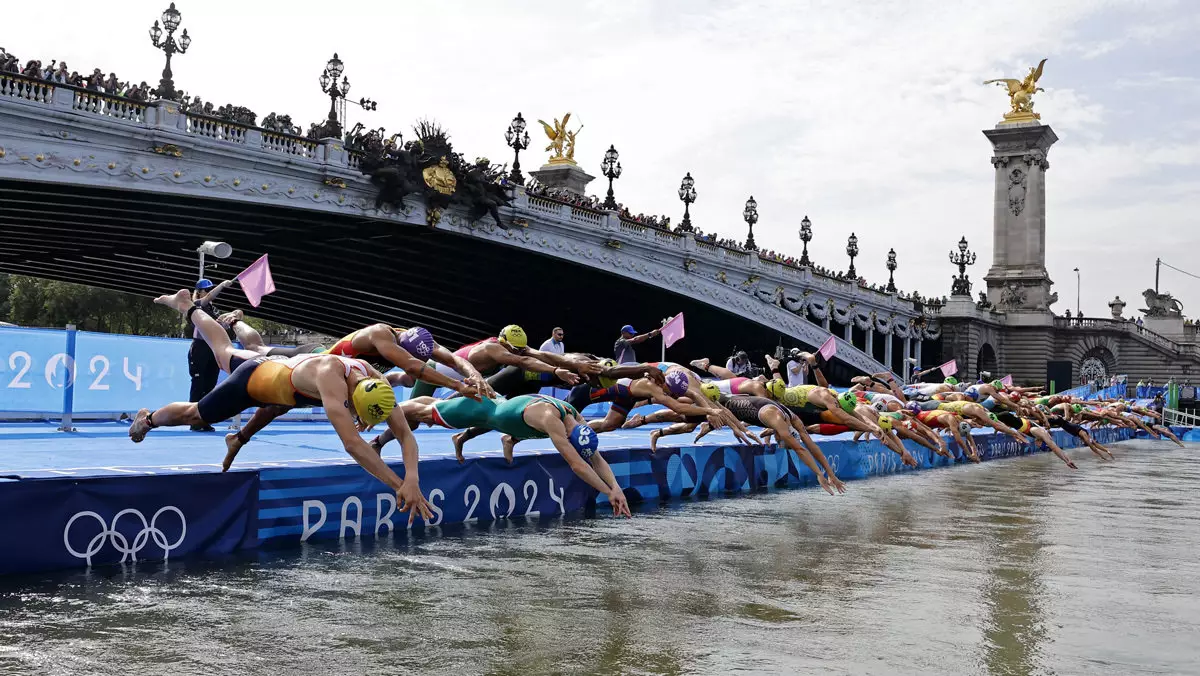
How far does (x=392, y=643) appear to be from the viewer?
7.05 metres

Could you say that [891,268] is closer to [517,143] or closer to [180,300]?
[517,143]

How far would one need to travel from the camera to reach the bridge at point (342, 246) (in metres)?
33.8

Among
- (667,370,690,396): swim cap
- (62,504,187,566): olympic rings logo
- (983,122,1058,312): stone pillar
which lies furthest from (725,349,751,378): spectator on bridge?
(983,122,1058,312): stone pillar

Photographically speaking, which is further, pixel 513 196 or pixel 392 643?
pixel 513 196

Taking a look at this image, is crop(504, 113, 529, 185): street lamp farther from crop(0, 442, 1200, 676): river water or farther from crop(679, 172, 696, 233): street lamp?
crop(0, 442, 1200, 676): river water

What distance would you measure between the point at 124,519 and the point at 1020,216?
89.6 metres

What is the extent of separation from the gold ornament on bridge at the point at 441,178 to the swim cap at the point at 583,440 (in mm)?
32818

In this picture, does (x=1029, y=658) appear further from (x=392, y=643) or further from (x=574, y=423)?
(x=574, y=423)

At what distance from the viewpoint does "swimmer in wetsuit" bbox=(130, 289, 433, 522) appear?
942 cm

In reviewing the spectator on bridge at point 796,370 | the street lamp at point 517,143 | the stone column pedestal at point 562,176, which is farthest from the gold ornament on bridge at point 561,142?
the spectator on bridge at point 796,370

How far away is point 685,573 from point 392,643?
3580mm

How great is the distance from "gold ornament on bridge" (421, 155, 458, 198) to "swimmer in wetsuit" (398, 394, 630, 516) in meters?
31.8

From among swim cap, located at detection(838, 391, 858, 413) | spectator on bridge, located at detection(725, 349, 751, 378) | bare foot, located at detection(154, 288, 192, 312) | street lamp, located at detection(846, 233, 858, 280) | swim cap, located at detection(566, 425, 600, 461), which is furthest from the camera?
street lamp, located at detection(846, 233, 858, 280)

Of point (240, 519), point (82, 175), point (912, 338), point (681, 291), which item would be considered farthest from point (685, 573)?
point (912, 338)
